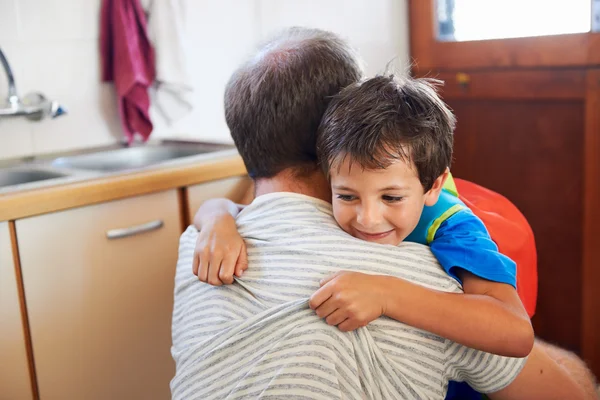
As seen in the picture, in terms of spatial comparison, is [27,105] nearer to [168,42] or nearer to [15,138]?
[15,138]

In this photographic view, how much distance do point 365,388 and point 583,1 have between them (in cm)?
188

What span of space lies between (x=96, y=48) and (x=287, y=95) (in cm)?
132

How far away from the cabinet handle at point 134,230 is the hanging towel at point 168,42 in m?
0.70

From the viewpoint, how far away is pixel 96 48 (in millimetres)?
2209

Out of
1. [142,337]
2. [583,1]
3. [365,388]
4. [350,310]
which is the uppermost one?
[583,1]

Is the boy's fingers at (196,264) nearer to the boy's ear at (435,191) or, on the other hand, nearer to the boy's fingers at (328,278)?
the boy's fingers at (328,278)

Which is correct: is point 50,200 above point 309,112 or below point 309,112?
below

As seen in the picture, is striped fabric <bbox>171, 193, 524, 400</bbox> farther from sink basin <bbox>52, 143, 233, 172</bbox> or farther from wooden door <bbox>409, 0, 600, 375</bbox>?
wooden door <bbox>409, 0, 600, 375</bbox>

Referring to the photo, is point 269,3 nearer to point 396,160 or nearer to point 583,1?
point 583,1

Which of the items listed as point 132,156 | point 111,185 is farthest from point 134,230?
point 132,156

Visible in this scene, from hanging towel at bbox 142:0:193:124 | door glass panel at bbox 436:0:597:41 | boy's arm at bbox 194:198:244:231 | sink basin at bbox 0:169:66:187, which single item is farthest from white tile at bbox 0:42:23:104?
door glass panel at bbox 436:0:597:41

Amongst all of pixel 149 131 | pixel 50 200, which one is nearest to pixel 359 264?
pixel 50 200

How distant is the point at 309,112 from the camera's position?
112 centimetres

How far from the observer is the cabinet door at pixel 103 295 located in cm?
154
